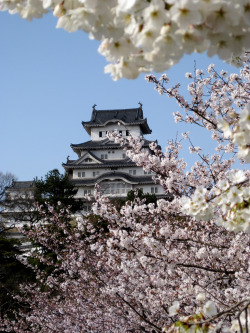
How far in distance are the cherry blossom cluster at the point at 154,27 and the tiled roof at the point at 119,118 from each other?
150 feet

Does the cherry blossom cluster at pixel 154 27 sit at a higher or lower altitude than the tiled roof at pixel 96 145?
lower

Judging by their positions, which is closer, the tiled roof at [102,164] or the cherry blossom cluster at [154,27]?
the cherry blossom cluster at [154,27]

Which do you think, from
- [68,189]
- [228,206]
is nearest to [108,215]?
[228,206]

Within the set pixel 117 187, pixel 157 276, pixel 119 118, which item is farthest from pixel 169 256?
pixel 119 118

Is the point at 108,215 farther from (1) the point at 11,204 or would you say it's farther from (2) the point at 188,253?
(1) the point at 11,204

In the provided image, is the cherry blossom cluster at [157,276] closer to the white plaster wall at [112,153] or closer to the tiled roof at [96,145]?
the tiled roof at [96,145]

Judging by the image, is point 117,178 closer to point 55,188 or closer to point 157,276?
point 55,188

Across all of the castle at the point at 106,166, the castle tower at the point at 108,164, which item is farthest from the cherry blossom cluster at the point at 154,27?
the castle tower at the point at 108,164

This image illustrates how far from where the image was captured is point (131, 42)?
4.85ft

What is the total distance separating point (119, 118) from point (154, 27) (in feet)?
157

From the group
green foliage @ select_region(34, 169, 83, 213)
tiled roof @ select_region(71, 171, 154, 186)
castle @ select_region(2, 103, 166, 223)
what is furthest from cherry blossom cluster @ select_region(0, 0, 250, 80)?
tiled roof @ select_region(71, 171, 154, 186)

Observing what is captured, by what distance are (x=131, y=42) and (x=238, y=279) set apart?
4243 millimetres

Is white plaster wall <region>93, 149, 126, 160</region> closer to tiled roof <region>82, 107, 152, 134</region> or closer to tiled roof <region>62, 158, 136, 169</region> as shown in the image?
tiled roof <region>62, 158, 136, 169</region>

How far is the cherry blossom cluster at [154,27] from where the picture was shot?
1248mm
